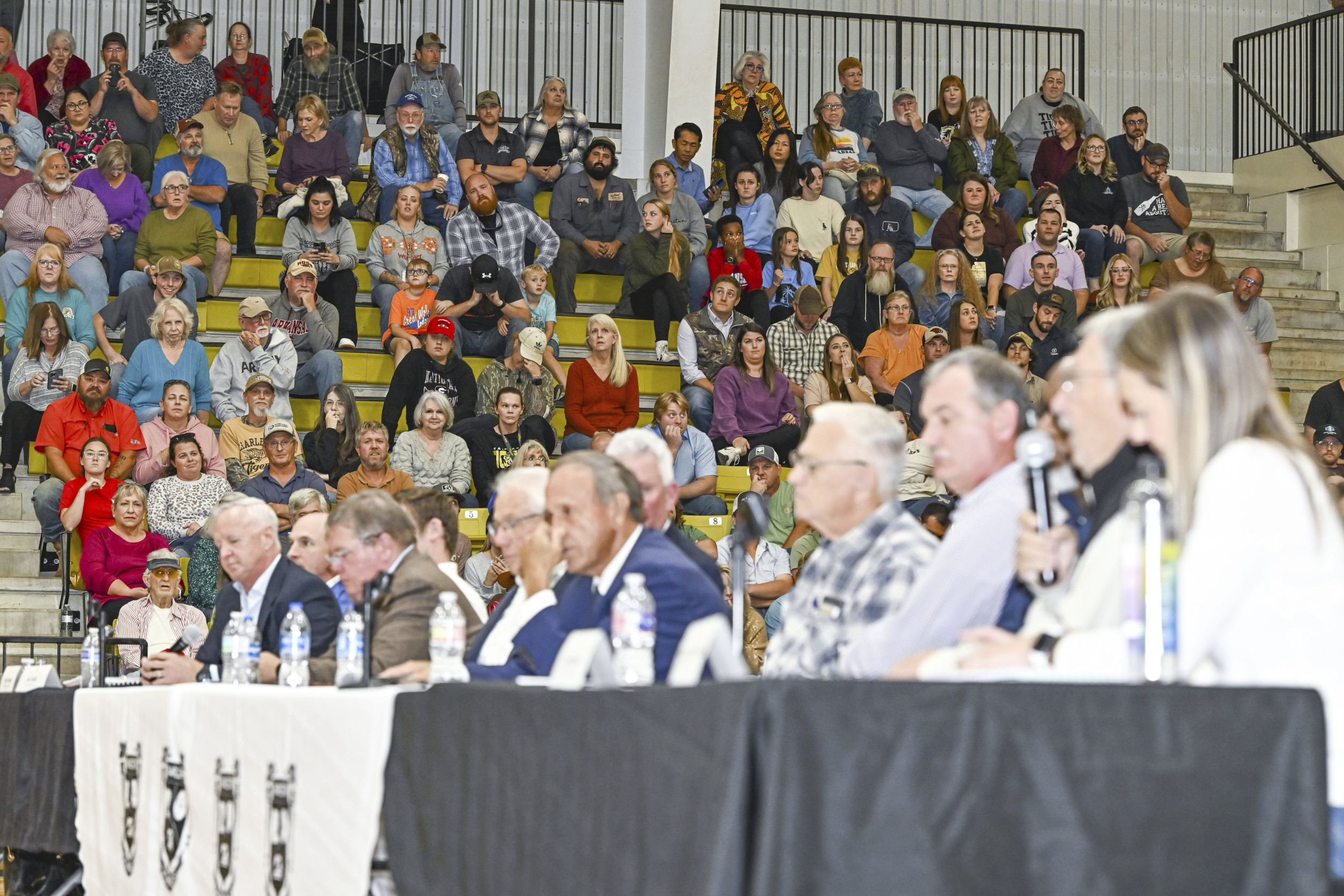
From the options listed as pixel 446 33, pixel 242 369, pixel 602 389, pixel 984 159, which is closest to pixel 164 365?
pixel 242 369

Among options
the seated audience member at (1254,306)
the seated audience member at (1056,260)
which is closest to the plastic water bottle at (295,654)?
the seated audience member at (1056,260)

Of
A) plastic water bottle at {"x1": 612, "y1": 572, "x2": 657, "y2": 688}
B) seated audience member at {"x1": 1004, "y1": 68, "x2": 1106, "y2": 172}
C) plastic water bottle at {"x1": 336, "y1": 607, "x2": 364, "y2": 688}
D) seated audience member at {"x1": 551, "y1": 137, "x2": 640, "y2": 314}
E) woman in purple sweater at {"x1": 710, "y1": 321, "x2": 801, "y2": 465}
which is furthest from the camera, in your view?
seated audience member at {"x1": 1004, "y1": 68, "x2": 1106, "y2": 172}

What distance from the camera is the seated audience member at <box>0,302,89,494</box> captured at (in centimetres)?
929

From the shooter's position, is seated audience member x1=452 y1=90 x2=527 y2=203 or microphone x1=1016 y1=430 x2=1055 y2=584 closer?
microphone x1=1016 y1=430 x2=1055 y2=584

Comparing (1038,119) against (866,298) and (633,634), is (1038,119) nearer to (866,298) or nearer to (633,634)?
(866,298)

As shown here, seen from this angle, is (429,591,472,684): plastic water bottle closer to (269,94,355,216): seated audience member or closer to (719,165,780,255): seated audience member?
(269,94,355,216): seated audience member

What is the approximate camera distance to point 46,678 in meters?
5.26

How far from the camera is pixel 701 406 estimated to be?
10.4m

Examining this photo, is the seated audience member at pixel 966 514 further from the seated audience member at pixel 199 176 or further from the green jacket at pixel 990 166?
the green jacket at pixel 990 166

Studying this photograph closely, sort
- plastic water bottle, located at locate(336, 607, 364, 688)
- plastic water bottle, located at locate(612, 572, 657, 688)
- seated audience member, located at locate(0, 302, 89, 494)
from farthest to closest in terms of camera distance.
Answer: seated audience member, located at locate(0, 302, 89, 494)
plastic water bottle, located at locate(336, 607, 364, 688)
plastic water bottle, located at locate(612, 572, 657, 688)

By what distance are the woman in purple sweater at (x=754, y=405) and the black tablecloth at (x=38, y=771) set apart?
5.56m

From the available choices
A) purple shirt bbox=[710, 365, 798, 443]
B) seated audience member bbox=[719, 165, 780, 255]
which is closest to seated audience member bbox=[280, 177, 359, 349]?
purple shirt bbox=[710, 365, 798, 443]

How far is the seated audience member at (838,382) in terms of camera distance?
34.2ft

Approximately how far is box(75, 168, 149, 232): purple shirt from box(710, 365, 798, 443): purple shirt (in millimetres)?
3784
